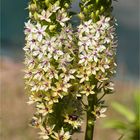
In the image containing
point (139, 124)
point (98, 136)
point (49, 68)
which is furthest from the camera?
point (98, 136)

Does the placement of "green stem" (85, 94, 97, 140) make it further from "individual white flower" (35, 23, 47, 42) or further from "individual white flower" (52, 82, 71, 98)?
"individual white flower" (35, 23, 47, 42)

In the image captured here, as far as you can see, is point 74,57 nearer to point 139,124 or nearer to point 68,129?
point 68,129

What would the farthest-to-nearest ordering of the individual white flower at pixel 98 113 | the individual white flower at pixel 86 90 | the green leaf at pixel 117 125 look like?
the individual white flower at pixel 98 113 < the individual white flower at pixel 86 90 < the green leaf at pixel 117 125

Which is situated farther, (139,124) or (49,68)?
(49,68)

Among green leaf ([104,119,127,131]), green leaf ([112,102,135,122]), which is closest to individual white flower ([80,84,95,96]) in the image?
green leaf ([112,102,135,122])

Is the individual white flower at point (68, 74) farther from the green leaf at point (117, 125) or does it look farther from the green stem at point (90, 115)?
the green leaf at point (117, 125)

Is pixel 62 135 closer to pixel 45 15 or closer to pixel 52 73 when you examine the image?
pixel 52 73

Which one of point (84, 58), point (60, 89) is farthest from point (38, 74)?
point (84, 58)

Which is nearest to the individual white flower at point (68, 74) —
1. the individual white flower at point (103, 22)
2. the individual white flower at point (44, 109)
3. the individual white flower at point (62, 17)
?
the individual white flower at point (44, 109)

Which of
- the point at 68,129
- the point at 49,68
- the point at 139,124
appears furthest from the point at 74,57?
the point at 139,124
